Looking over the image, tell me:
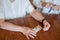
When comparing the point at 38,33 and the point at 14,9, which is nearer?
the point at 38,33

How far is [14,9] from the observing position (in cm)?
172

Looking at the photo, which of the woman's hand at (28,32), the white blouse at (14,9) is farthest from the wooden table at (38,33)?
the white blouse at (14,9)

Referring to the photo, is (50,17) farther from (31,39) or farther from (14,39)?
(14,39)

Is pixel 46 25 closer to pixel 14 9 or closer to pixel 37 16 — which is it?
pixel 37 16

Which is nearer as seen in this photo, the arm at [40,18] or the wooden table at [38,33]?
the wooden table at [38,33]

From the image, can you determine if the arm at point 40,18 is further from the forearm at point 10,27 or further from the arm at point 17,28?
the forearm at point 10,27

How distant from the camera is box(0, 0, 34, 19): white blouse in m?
1.60

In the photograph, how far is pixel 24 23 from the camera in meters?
1.55

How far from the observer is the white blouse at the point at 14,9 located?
62.8 inches

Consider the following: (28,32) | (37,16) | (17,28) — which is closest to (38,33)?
(28,32)

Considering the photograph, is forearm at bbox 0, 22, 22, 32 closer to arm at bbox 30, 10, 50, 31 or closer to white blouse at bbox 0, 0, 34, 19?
white blouse at bbox 0, 0, 34, 19

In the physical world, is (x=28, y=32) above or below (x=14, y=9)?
below

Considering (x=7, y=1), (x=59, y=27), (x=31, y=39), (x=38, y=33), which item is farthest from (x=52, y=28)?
(x=7, y=1)

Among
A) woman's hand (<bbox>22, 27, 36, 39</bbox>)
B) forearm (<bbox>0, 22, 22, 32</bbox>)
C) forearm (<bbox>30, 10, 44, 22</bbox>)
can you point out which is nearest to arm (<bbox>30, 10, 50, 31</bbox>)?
forearm (<bbox>30, 10, 44, 22</bbox>)
